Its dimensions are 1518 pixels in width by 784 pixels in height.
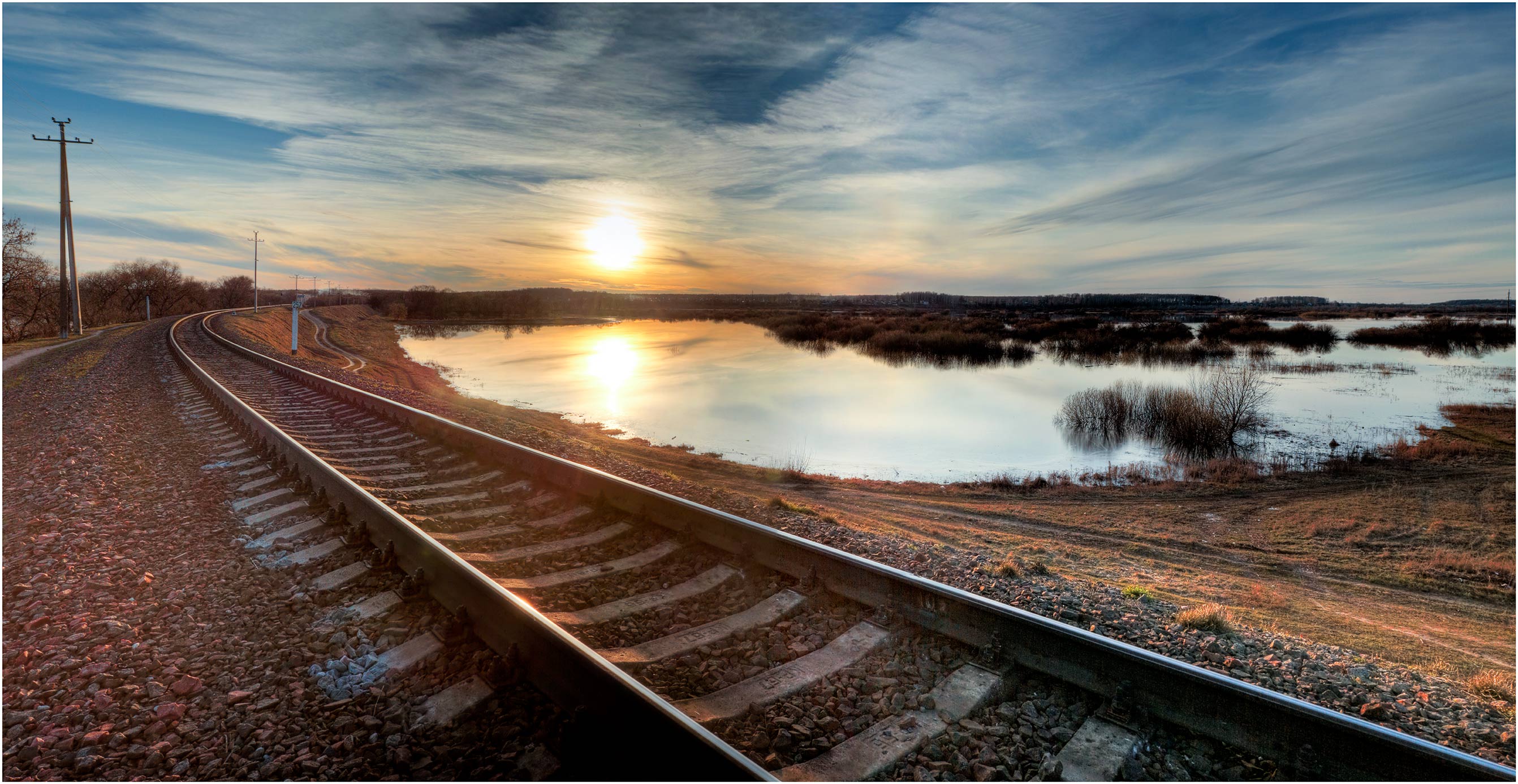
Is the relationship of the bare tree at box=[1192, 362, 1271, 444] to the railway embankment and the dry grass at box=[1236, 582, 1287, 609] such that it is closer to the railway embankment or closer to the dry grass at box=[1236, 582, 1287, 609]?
the dry grass at box=[1236, 582, 1287, 609]

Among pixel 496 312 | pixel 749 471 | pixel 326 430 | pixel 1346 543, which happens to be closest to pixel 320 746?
pixel 326 430

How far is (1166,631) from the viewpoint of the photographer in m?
4.56

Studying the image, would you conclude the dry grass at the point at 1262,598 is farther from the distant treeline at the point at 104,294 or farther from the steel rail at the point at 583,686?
the distant treeline at the point at 104,294

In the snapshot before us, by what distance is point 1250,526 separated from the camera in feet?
44.3

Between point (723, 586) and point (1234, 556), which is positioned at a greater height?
point (723, 586)

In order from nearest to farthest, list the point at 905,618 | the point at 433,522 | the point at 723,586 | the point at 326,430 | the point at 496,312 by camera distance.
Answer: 1. the point at 905,618
2. the point at 723,586
3. the point at 433,522
4. the point at 326,430
5. the point at 496,312

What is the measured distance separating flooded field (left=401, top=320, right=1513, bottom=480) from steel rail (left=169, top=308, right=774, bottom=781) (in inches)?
604

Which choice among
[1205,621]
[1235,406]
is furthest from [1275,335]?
[1205,621]

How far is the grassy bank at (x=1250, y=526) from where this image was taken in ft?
26.5

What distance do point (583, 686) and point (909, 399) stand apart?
30.8m

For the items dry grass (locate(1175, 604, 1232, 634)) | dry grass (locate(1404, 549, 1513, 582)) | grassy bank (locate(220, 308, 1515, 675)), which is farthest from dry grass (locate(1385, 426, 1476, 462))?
dry grass (locate(1175, 604, 1232, 634))

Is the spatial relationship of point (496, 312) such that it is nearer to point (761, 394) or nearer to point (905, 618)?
point (761, 394)

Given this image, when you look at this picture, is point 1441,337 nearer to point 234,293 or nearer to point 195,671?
point 195,671

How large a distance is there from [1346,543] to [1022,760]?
1305 cm
